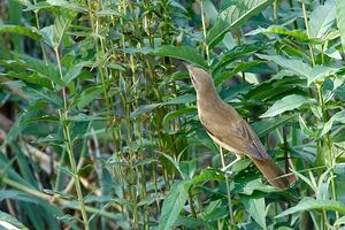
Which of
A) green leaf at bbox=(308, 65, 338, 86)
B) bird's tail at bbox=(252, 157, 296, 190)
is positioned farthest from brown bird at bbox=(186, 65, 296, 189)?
green leaf at bbox=(308, 65, 338, 86)

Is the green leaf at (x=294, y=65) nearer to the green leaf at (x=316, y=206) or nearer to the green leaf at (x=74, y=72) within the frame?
the green leaf at (x=316, y=206)

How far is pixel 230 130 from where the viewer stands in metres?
2.84

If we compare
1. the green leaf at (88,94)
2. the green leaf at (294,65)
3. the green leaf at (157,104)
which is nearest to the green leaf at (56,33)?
the green leaf at (88,94)

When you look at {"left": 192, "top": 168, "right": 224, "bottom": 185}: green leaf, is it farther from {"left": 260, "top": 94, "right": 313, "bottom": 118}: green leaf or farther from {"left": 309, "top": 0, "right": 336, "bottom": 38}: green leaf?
{"left": 309, "top": 0, "right": 336, "bottom": 38}: green leaf

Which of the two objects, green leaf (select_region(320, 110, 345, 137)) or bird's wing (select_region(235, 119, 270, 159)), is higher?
green leaf (select_region(320, 110, 345, 137))

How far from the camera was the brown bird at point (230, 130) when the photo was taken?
2.80 meters

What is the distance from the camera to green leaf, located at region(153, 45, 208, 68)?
267cm

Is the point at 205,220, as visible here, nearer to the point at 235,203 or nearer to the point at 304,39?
the point at 235,203

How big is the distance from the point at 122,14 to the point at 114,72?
236 mm

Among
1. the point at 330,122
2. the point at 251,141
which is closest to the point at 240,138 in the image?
the point at 251,141

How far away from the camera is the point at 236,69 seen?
109 inches

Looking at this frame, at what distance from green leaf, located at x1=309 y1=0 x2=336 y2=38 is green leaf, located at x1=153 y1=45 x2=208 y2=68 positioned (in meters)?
0.31

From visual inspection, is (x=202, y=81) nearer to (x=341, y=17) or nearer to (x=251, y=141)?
(x=251, y=141)

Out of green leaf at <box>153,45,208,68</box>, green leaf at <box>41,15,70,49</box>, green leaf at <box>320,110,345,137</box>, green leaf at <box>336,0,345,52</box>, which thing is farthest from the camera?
green leaf at <box>41,15,70,49</box>
